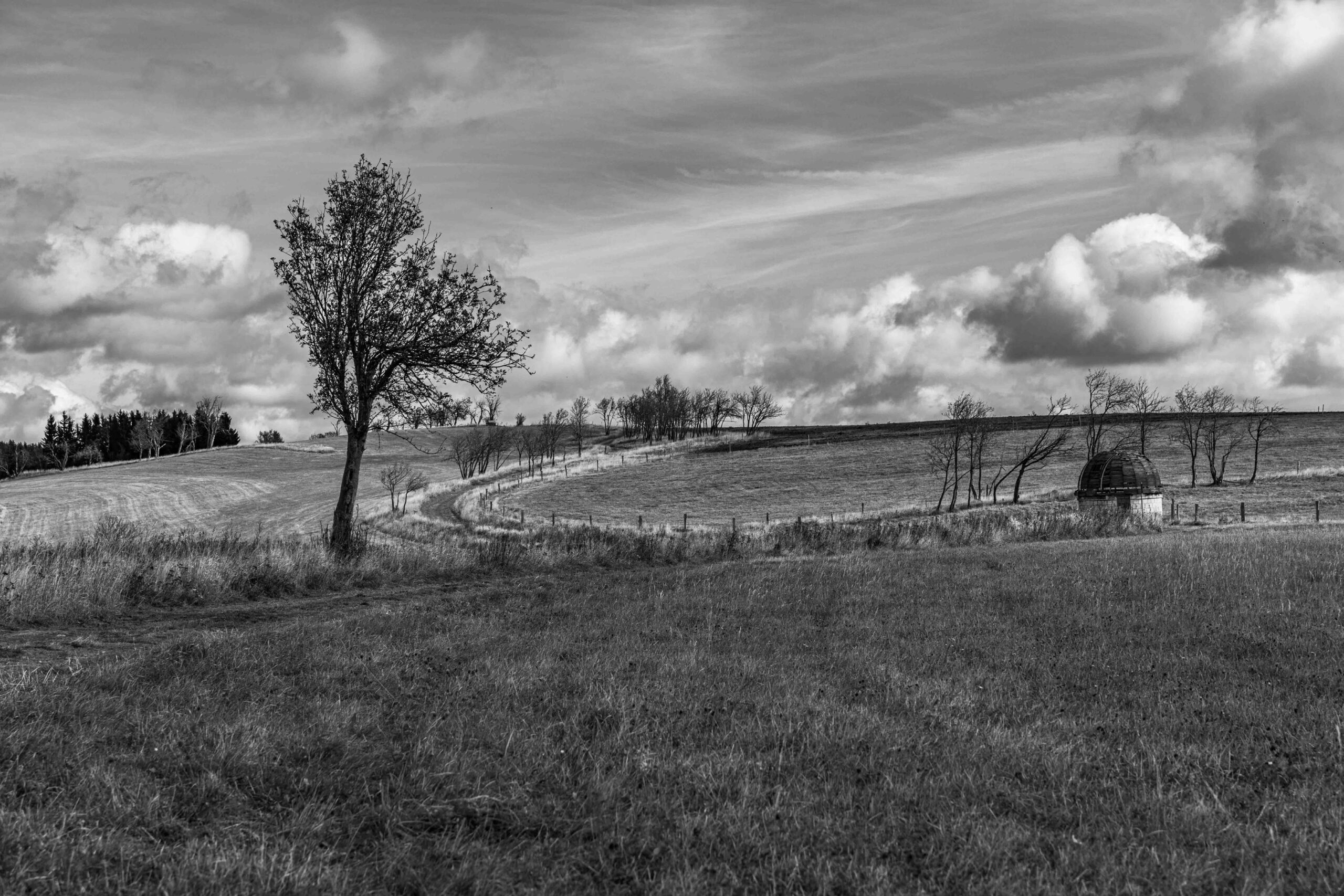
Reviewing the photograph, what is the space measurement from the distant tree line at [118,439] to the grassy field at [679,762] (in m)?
161

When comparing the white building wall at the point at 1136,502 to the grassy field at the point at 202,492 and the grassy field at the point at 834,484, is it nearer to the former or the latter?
the grassy field at the point at 834,484

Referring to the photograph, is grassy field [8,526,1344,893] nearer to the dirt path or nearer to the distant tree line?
the dirt path

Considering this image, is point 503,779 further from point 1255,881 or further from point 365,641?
point 365,641

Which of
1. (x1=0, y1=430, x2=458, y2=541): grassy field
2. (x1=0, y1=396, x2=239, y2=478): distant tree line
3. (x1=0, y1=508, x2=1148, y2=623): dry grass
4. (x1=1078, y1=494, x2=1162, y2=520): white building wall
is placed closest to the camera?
(x1=0, y1=508, x2=1148, y2=623): dry grass

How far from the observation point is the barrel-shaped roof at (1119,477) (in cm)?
5266

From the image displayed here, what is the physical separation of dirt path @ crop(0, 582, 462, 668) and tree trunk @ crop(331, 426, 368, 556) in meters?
3.74

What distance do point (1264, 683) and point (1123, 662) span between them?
1.33 m

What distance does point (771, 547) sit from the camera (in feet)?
89.8

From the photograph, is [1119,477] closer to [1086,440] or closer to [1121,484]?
[1121,484]

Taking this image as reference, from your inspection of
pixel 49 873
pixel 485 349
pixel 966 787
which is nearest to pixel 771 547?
pixel 485 349

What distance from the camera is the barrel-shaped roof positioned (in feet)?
173

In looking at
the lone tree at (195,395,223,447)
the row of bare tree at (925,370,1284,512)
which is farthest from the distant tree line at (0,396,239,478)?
the row of bare tree at (925,370,1284,512)

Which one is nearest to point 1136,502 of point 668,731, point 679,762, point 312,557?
point 312,557

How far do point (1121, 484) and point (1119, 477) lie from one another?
69 cm
